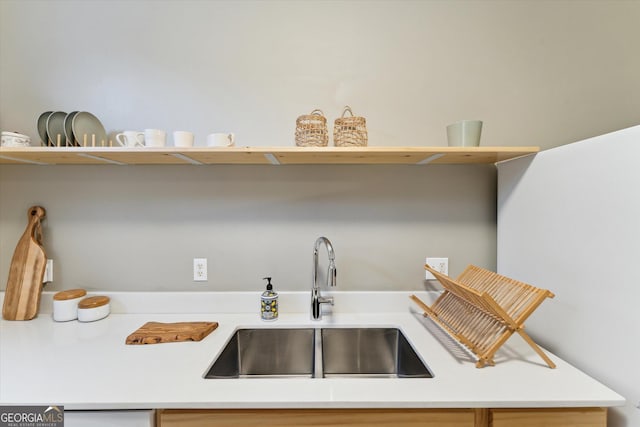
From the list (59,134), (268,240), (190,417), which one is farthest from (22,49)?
A: (190,417)

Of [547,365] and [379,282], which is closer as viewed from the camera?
[547,365]

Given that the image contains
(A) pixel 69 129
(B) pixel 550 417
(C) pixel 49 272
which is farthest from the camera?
(C) pixel 49 272

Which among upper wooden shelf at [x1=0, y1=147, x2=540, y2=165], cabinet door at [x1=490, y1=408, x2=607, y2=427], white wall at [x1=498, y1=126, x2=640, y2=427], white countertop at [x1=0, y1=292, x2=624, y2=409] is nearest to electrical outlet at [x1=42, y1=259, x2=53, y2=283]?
white countertop at [x1=0, y1=292, x2=624, y2=409]

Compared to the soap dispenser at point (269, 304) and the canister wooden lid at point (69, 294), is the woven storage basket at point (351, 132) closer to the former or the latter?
the soap dispenser at point (269, 304)

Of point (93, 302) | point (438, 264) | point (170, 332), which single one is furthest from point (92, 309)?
point (438, 264)

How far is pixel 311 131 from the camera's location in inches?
46.2

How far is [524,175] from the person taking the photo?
1.23 m

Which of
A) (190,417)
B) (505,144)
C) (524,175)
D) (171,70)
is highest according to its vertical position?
(171,70)

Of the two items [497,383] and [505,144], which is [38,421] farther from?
[505,144]

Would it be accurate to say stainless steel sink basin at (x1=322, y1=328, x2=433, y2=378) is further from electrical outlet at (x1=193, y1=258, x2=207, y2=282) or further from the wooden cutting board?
electrical outlet at (x1=193, y1=258, x2=207, y2=282)

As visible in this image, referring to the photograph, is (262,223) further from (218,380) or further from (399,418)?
(399,418)

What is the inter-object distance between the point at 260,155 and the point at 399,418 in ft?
3.20

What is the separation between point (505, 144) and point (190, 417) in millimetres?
1593

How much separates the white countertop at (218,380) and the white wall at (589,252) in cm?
8
